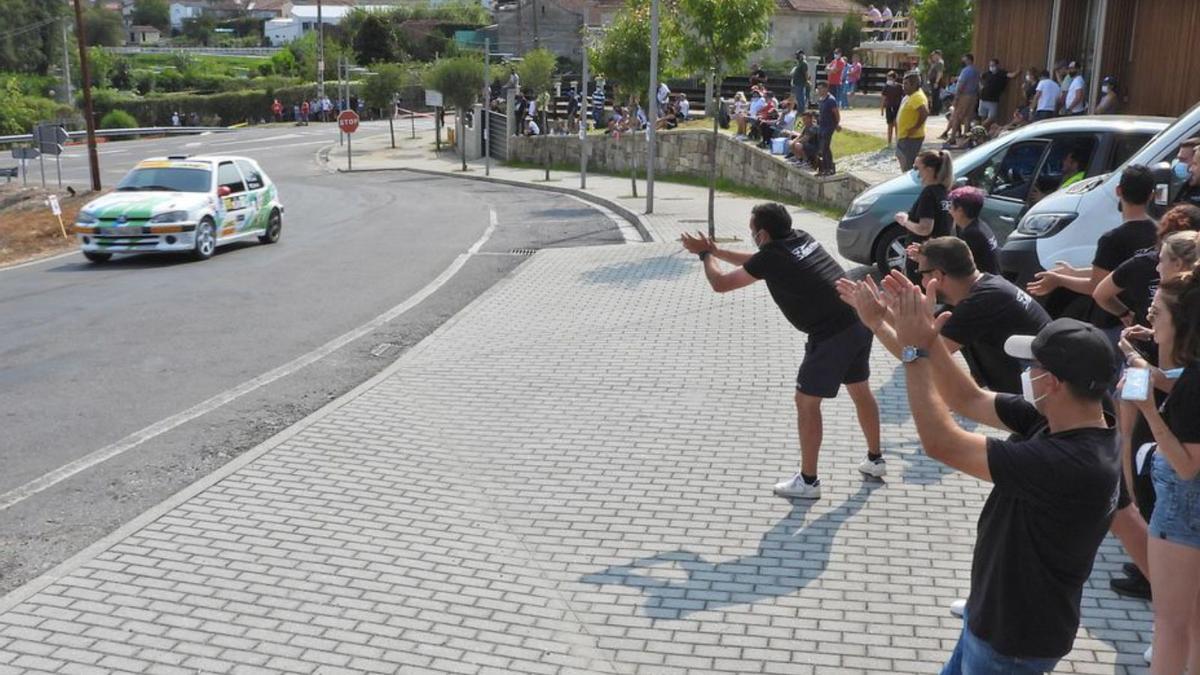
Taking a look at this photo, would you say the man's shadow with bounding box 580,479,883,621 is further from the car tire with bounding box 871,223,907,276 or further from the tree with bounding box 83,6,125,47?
the tree with bounding box 83,6,125,47

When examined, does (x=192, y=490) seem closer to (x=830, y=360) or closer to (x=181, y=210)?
(x=830, y=360)

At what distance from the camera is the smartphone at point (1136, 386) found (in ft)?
12.8

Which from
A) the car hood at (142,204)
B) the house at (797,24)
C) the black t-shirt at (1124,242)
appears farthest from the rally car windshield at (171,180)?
the house at (797,24)

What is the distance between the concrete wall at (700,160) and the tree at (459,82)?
16.0ft

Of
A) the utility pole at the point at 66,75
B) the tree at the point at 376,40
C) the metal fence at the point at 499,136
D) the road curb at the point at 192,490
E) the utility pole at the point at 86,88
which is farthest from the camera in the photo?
the tree at the point at 376,40

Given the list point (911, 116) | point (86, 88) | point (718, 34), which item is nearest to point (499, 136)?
Result: point (86, 88)

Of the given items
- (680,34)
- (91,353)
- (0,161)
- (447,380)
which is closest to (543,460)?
(447,380)

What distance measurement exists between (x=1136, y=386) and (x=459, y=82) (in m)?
44.3

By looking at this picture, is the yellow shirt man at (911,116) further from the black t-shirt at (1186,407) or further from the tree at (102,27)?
the tree at (102,27)

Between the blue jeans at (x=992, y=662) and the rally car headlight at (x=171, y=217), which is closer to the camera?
the blue jeans at (x=992, y=662)

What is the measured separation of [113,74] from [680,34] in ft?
307

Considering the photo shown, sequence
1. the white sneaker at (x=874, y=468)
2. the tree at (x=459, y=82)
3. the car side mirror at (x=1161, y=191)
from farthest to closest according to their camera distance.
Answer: the tree at (x=459, y=82), the car side mirror at (x=1161, y=191), the white sneaker at (x=874, y=468)

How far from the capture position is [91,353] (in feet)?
38.9

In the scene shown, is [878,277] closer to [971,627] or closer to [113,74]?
[971,627]
